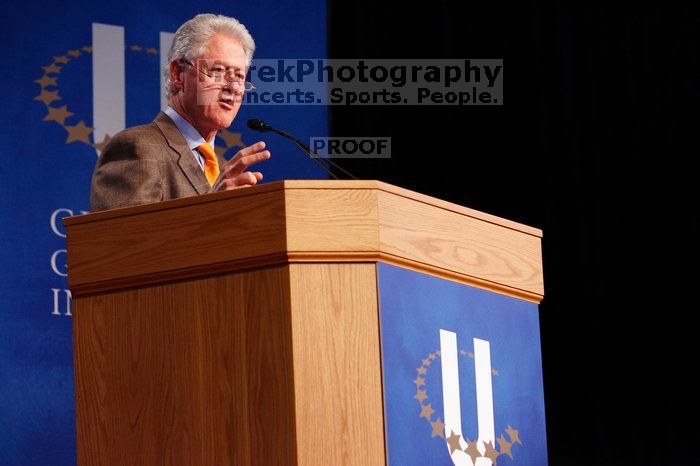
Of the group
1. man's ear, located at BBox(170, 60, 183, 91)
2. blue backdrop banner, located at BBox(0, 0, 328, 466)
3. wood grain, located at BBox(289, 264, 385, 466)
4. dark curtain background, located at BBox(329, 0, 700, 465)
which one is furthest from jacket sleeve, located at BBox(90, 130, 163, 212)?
dark curtain background, located at BBox(329, 0, 700, 465)

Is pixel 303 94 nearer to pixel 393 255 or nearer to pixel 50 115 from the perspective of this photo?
pixel 50 115

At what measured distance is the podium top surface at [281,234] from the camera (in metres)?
1.74

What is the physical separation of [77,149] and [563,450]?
1792mm

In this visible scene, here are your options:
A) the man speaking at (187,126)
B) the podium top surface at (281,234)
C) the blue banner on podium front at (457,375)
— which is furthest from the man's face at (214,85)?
the blue banner on podium front at (457,375)

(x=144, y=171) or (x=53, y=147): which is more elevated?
(x=53, y=147)

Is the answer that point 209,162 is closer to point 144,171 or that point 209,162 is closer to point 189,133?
point 189,133

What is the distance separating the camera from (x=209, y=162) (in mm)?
2545

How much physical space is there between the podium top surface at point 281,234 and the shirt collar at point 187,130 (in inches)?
25.3

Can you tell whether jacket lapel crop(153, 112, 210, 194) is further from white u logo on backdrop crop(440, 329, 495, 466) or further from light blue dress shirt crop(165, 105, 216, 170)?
white u logo on backdrop crop(440, 329, 495, 466)

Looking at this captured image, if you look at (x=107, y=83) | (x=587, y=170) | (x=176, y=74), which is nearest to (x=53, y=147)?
(x=107, y=83)

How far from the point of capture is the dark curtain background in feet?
12.2

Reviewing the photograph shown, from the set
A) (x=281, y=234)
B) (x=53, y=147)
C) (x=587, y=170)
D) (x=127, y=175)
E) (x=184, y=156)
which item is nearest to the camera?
(x=281, y=234)

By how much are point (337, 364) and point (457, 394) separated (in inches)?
9.2

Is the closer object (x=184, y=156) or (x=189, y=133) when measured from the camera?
(x=184, y=156)
